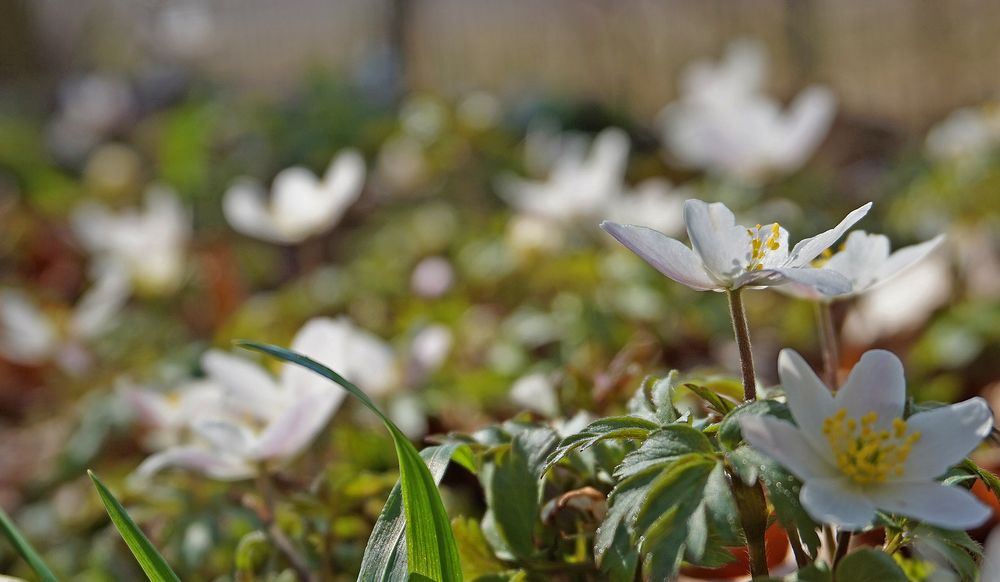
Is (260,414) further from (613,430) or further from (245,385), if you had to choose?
(613,430)

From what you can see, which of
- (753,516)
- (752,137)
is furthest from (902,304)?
(753,516)

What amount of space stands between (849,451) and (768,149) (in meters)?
2.05

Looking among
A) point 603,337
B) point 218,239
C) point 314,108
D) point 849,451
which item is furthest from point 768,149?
point 314,108

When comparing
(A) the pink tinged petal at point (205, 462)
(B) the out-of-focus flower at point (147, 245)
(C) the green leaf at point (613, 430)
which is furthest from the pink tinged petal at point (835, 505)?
(B) the out-of-focus flower at point (147, 245)

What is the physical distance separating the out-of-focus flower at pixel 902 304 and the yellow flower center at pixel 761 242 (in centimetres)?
145

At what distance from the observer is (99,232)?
282 centimetres

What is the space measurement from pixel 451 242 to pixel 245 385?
7.08ft

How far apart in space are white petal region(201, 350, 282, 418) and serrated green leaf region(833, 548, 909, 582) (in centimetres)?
70

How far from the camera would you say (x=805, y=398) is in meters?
0.74

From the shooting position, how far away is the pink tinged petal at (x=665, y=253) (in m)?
0.76

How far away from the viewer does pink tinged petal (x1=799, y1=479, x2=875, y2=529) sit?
2.09 feet

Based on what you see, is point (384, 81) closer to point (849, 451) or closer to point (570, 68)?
point (570, 68)

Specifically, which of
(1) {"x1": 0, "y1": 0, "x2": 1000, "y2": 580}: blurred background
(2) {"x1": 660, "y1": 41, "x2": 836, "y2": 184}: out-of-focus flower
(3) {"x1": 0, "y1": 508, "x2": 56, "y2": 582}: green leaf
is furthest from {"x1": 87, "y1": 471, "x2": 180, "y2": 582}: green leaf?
(2) {"x1": 660, "y1": 41, "x2": 836, "y2": 184}: out-of-focus flower

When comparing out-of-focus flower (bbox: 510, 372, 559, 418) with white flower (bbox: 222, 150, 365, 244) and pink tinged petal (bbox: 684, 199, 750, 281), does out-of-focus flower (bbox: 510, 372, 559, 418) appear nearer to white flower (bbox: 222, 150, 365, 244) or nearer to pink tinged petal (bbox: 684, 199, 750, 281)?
pink tinged petal (bbox: 684, 199, 750, 281)
